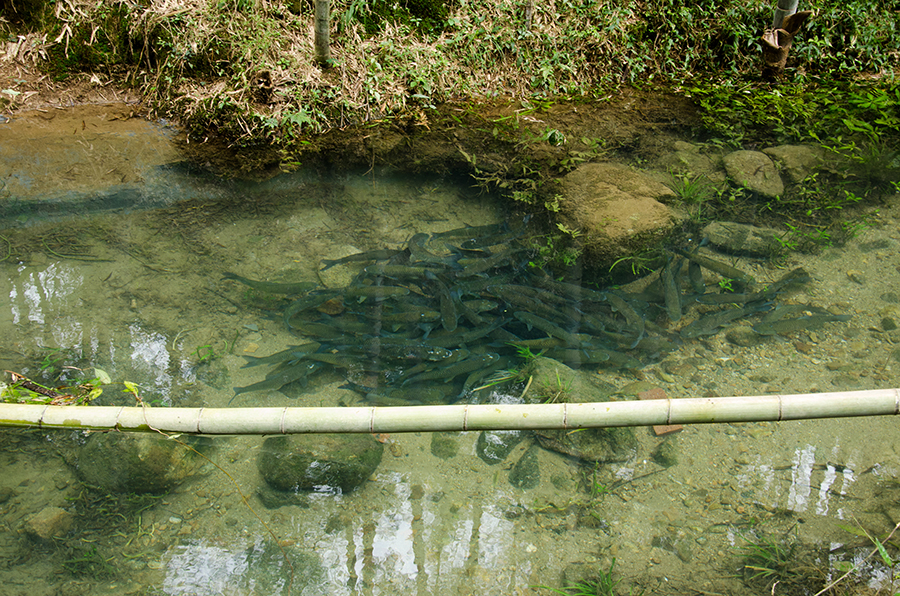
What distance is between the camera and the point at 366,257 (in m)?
4.18

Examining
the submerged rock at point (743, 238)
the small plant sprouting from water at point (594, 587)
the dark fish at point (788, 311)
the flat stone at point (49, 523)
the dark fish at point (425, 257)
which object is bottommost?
the flat stone at point (49, 523)

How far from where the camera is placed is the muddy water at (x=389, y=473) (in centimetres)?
243

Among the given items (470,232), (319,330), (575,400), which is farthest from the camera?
(470,232)

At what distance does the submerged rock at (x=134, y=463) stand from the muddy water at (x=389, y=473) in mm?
84

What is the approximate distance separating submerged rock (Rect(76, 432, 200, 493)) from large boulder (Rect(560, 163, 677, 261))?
3089 mm

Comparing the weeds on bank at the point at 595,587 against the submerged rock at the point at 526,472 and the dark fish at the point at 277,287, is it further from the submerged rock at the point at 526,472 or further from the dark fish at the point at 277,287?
the dark fish at the point at 277,287

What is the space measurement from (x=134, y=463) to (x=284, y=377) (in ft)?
3.05

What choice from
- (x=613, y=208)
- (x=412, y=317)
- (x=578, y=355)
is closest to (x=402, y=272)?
(x=412, y=317)

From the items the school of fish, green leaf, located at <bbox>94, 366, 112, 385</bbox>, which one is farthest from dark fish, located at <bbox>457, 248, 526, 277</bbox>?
green leaf, located at <bbox>94, 366, 112, 385</bbox>

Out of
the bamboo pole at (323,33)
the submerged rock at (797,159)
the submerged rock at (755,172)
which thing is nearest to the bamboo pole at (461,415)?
the submerged rock at (755,172)

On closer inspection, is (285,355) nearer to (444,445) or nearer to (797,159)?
(444,445)

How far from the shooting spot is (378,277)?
404cm

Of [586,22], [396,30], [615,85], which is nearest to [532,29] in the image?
[586,22]

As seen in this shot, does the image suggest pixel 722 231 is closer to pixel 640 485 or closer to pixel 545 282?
pixel 545 282
